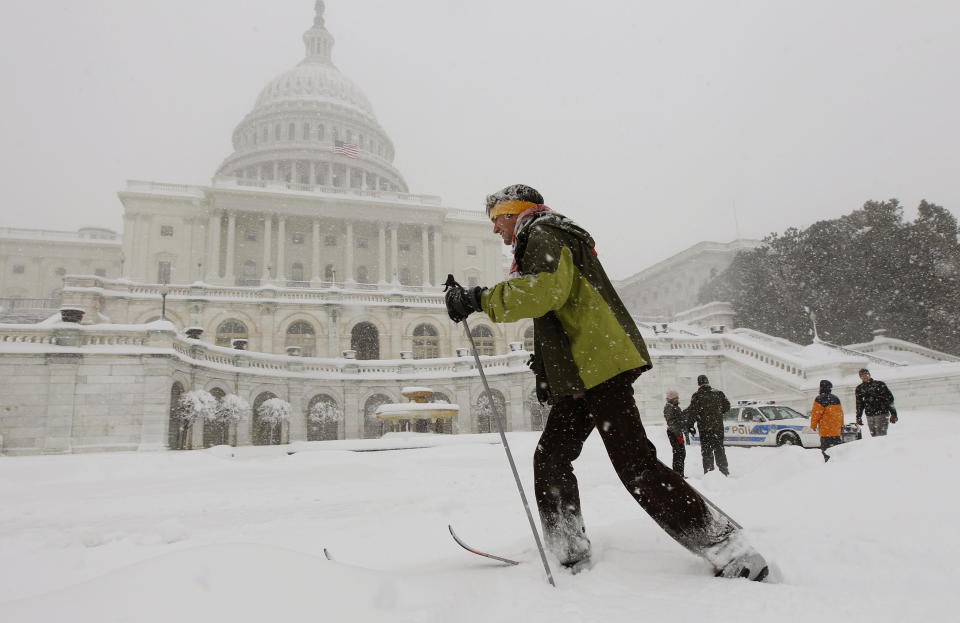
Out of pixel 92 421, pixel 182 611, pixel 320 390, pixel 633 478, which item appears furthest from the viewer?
pixel 320 390

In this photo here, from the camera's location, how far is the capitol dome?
233 ft

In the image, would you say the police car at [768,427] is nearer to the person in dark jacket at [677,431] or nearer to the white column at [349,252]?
the person in dark jacket at [677,431]

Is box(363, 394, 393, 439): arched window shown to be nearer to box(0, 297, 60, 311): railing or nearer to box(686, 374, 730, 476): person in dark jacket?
box(686, 374, 730, 476): person in dark jacket

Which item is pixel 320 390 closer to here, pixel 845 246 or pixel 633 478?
pixel 633 478

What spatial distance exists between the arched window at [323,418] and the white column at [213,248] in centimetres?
2840

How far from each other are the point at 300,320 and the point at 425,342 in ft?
25.9

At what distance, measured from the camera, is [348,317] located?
37000 mm

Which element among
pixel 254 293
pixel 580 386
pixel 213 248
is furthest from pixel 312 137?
pixel 580 386

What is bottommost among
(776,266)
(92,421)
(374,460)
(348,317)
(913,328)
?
(374,460)

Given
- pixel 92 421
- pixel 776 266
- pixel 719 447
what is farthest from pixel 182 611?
pixel 776 266

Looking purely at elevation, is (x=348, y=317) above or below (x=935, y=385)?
above

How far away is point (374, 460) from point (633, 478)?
11.5 m

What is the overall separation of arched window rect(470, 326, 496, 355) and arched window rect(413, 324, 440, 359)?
9.17 feet

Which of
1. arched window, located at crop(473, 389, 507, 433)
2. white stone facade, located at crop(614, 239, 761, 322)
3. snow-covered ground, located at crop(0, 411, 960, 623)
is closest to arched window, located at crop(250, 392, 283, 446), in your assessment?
arched window, located at crop(473, 389, 507, 433)
